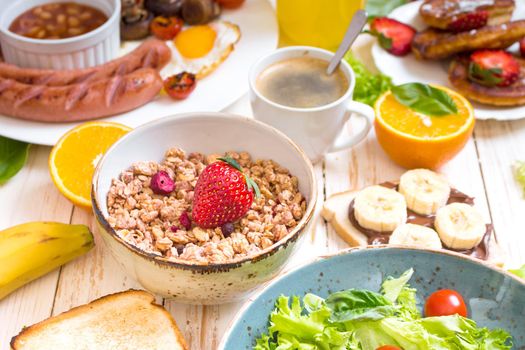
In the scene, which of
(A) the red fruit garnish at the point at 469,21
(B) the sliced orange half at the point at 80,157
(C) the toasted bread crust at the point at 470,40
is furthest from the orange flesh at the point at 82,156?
(A) the red fruit garnish at the point at 469,21

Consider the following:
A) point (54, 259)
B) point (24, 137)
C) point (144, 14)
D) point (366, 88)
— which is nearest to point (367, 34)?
point (366, 88)

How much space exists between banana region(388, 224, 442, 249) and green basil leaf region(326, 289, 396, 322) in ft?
1.25

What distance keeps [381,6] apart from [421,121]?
0.80 meters

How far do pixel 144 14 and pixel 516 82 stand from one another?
4.54 feet

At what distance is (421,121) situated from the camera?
2.40 meters

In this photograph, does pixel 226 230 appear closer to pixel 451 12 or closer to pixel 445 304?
pixel 445 304

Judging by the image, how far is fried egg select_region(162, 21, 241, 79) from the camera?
272 centimetres

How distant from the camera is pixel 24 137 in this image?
2389 millimetres

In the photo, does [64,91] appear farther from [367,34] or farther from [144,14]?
[367,34]

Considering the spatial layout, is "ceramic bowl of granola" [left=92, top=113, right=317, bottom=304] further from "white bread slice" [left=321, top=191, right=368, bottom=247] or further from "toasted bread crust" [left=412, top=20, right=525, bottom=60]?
"toasted bread crust" [left=412, top=20, right=525, bottom=60]

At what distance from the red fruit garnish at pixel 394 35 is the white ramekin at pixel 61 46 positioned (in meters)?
0.95

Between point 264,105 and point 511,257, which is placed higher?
point 264,105

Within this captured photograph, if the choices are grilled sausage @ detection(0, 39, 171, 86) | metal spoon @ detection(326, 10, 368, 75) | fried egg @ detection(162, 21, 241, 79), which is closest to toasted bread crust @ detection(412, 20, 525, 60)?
metal spoon @ detection(326, 10, 368, 75)

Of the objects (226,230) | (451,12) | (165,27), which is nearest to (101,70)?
(165,27)
